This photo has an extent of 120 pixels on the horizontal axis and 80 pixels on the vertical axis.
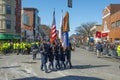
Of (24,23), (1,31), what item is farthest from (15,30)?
(24,23)

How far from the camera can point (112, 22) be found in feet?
250

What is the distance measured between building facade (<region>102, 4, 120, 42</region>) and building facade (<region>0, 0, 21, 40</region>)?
21.0 m

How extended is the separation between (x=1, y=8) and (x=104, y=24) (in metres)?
31.6

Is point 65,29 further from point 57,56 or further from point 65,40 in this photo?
point 57,56

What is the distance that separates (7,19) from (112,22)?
24.5m

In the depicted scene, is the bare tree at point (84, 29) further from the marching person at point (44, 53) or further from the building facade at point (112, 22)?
the marching person at point (44, 53)

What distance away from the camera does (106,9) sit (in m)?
83.9

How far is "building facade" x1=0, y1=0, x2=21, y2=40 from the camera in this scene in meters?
64.2

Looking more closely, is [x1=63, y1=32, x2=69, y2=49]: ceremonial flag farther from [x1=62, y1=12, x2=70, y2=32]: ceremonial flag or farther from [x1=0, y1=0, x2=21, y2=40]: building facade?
[x1=0, y1=0, x2=21, y2=40]: building facade

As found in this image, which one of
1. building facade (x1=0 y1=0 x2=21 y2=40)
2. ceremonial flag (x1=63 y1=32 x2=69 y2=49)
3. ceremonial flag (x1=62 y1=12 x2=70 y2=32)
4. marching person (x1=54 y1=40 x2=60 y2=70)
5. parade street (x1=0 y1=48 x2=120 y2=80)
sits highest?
building facade (x1=0 y1=0 x2=21 y2=40)

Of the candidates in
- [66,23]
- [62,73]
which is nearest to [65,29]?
[66,23]

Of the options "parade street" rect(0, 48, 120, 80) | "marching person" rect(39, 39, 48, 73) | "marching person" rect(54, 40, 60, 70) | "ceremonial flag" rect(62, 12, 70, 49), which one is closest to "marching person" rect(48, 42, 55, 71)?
"marching person" rect(54, 40, 60, 70)

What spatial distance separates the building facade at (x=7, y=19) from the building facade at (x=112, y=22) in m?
21.0

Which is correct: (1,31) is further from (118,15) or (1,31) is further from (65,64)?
(65,64)
